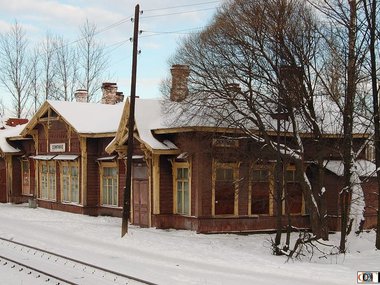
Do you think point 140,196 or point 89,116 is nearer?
point 140,196

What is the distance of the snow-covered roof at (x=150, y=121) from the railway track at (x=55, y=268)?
609 cm

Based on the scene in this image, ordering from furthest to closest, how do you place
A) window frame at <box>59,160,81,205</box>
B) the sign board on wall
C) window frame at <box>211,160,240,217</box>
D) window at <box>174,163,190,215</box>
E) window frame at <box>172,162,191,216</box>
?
the sign board on wall, window frame at <box>59,160,81,205</box>, window at <box>174,163,190,215</box>, window frame at <box>172,162,191,216</box>, window frame at <box>211,160,240,217</box>

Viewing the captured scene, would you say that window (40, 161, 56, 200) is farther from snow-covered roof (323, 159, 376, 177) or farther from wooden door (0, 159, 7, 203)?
Answer: snow-covered roof (323, 159, 376, 177)

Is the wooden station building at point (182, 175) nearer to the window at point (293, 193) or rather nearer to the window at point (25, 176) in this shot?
the window at point (293, 193)

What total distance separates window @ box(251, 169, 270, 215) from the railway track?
8355 millimetres

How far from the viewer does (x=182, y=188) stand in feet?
69.8

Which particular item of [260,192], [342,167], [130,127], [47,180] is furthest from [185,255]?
[47,180]

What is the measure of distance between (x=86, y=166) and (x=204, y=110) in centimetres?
996

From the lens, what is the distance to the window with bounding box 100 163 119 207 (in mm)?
25875

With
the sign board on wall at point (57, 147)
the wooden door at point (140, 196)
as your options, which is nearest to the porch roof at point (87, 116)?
the sign board on wall at point (57, 147)

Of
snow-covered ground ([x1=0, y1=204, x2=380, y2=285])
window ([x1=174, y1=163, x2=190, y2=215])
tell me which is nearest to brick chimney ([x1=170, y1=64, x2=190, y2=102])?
window ([x1=174, y1=163, x2=190, y2=215])

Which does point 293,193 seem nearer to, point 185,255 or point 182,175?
point 182,175

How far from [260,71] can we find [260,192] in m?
5.63

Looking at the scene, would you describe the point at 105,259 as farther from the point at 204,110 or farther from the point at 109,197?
the point at 109,197
